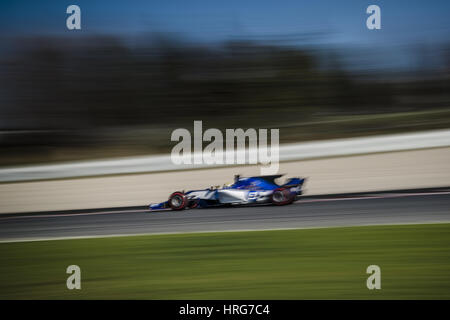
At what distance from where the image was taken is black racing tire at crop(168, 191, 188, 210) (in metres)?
9.14

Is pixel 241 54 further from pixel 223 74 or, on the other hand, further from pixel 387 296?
pixel 387 296

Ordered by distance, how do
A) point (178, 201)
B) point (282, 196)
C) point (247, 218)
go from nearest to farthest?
point (247, 218), point (282, 196), point (178, 201)

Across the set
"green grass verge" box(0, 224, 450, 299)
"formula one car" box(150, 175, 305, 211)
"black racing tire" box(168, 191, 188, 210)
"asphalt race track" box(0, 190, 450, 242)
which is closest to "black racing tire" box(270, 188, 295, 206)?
"formula one car" box(150, 175, 305, 211)

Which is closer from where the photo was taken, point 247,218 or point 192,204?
point 247,218

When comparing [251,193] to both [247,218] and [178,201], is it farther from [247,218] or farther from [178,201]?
[178,201]

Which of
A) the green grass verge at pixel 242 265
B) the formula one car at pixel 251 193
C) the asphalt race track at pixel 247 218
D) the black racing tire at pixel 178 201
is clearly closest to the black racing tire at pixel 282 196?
the formula one car at pixel 251 193

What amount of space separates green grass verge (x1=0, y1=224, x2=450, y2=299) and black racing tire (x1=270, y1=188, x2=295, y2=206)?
206 cm

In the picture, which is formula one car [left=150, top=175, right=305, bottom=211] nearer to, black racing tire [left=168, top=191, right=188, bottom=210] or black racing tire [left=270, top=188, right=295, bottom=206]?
black racing tire [left=270, top=188, right=295, bottom=206]

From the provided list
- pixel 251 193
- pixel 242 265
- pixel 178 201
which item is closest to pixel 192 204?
pixel 178 201

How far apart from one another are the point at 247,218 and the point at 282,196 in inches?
44.3

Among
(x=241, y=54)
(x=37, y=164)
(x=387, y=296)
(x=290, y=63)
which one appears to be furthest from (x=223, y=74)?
(x=387, y=296)

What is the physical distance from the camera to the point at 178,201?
30.0 ft

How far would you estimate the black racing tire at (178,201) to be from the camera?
914 cm
